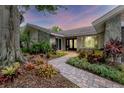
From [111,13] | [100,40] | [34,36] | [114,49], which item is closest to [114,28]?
[111,13]

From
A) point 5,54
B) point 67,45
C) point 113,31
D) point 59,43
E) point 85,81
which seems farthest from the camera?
point 67,45

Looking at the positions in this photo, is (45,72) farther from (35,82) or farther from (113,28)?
(113,28)

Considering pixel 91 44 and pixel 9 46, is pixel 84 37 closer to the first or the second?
pixel 91 44

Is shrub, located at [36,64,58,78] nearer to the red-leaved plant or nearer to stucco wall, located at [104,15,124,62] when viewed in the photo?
the red-leaved plant

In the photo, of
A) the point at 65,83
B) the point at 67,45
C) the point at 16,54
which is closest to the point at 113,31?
the point at 65,83

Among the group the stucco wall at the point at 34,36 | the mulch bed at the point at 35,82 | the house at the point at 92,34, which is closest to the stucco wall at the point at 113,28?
the house at the point at 92,34

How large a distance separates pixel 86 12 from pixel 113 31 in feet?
36.9

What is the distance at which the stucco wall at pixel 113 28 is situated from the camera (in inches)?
449

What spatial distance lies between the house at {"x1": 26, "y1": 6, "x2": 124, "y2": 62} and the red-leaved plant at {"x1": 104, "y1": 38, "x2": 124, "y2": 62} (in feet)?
2.46

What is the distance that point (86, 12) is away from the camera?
22.2m

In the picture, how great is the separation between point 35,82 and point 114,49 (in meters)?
6.15

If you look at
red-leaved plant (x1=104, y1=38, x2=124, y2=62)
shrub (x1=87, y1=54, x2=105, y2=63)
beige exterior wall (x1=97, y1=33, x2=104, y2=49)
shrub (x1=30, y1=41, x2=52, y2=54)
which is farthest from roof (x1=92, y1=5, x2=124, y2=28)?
shrub (x1=30, y1=41, x2=52, y2=54)

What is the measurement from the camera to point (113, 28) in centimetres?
1161
